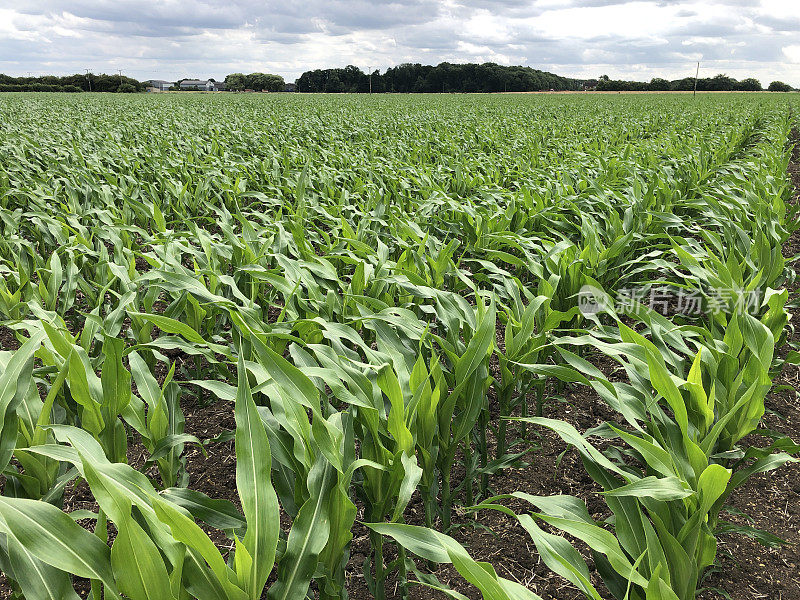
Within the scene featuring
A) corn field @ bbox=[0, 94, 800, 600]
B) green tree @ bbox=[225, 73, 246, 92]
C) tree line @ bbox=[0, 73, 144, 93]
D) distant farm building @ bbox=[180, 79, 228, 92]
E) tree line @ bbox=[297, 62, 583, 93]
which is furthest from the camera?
distant farm building @ bbox=[180, 79, 228, 92]

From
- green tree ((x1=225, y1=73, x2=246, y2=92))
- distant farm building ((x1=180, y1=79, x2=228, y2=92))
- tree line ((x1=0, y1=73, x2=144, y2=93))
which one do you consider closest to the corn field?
tree line ((x1=0, y1=73, x2=144, y2=93))

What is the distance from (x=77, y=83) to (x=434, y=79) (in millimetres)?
45107

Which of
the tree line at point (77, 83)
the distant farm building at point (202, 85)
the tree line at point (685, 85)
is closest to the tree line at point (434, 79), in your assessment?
the tree line at point (685, 85)

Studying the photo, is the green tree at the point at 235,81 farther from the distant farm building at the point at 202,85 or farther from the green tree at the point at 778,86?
the green tree at the point at 778,86

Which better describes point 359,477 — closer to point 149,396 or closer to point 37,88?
point 149,396

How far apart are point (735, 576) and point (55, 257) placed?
12.1 feet

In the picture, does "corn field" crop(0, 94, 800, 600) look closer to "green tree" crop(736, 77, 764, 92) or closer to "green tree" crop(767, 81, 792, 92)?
"green tree" crop(736, 77, 764, 92)

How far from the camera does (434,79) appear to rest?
73562 mm

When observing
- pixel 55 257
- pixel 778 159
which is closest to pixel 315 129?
pixel 778 159

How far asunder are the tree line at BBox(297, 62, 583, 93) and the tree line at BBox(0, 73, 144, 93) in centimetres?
2485

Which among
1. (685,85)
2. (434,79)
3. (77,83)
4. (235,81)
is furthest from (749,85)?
(77,83)

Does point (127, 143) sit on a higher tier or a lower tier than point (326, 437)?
higher

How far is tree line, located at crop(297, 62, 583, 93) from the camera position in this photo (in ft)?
236

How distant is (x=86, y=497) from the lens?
2.32 m
